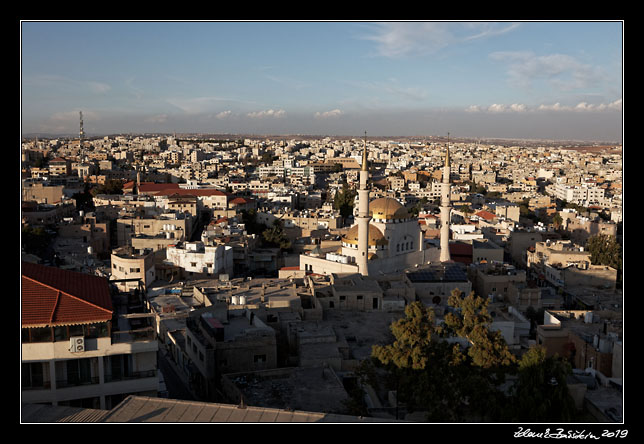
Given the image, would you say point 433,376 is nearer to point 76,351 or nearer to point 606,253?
point 76,351

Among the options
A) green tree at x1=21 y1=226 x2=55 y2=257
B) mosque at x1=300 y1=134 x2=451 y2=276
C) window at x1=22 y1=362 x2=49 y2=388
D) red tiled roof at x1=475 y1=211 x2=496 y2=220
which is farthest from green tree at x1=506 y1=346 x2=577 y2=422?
red tiled roof at x1=475 y1=211 x2=496 y2=220

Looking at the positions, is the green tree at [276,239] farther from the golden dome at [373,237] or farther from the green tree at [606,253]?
the green tree at [606,253]

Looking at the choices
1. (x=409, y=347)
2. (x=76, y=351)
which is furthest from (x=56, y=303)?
(x=409, y=347)

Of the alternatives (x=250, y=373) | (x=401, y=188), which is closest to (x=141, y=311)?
(x=250, y=373)

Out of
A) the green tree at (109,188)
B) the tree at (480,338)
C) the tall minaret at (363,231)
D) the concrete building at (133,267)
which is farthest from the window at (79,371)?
the green tree at (109,188)

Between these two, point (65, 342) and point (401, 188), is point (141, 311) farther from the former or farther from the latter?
point (401, 188)

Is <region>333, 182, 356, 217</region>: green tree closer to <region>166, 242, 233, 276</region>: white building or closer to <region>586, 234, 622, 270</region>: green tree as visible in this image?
<region>586, 234, 622, 270</region>: green tree

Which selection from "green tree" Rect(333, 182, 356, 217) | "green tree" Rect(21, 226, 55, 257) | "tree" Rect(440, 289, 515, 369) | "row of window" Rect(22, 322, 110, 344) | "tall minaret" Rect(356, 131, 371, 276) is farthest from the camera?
"green tree" Rect(333, 182, 356, 217)

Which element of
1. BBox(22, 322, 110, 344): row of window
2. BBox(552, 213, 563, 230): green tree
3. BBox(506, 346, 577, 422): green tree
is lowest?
BBox(506, 346, 577, 422): green tree
